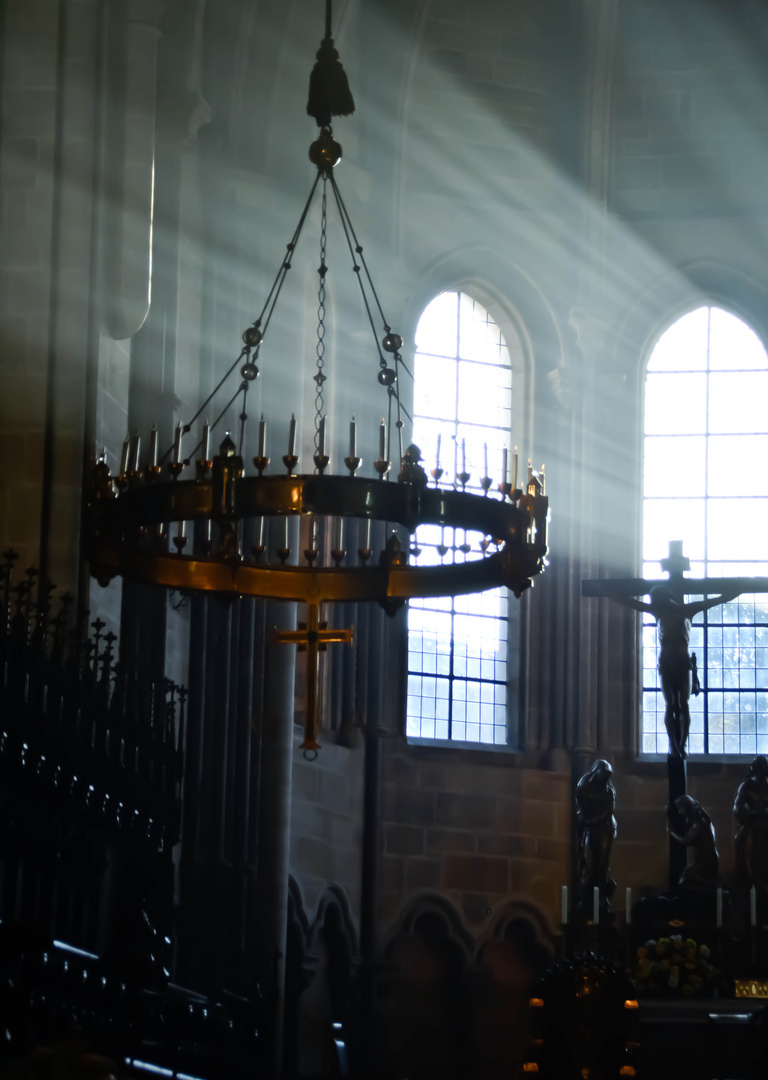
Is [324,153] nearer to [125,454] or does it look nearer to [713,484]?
[125,454]

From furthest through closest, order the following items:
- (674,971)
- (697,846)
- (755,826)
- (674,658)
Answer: (674,658)
(755,826)
(697,846)
(674,971)

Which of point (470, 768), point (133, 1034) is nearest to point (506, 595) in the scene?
point (470, 768)

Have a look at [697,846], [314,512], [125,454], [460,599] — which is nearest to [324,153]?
[125,454]

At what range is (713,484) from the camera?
17156 millimetres

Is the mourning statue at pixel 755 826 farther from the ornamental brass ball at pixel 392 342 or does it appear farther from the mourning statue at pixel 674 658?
the ornamental brass ball at pixel 392 342

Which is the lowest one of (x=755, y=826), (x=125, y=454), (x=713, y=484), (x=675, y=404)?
(x=755, y=826)

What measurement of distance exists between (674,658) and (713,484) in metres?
3.24

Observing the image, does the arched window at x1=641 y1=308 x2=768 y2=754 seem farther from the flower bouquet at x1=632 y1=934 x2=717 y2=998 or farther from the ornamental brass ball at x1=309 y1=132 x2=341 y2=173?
the ornamental brass ball at x1=309 y1=132 x2=341 y2=173

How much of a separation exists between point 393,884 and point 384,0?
7.91 meters

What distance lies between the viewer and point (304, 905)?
1373 cm

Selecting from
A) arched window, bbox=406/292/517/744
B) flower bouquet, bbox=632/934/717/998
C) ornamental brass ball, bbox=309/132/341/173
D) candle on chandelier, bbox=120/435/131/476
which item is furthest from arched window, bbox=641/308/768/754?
candle on chandelier, bbox=120/435/131/476

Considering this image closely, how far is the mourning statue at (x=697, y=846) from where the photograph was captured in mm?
13781

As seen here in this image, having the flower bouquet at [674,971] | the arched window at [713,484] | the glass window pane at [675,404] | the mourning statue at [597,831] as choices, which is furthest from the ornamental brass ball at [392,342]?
the glass window pane at [675,404]

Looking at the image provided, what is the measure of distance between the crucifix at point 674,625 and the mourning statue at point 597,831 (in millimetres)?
534
